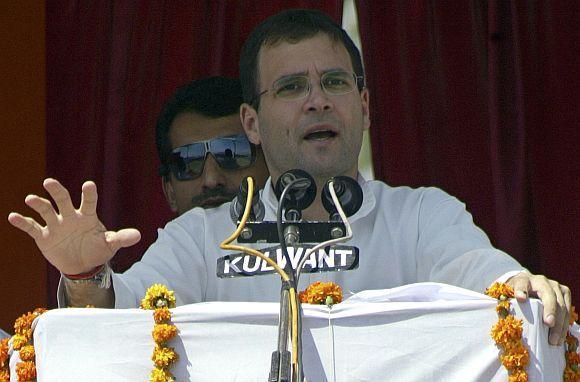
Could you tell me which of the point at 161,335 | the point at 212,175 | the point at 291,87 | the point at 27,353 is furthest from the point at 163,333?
the point at 212,175

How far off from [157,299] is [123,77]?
2.60 metres

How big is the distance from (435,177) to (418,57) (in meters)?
0.51

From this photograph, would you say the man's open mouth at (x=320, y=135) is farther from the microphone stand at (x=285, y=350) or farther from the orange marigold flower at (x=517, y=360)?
the orange marigold flower at (x=517, y=360)

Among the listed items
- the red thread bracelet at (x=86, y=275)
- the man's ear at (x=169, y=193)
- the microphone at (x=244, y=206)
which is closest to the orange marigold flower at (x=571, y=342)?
the microphone at (x=244, y=206)

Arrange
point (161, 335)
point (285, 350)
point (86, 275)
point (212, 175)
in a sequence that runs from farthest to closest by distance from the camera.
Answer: point (212, 175)
point (86, 275)
point (161, 335)
point (285, 350)

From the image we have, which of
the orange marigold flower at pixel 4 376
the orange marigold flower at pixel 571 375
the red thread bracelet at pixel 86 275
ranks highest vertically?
the red thread bracelet at pixel 86 275

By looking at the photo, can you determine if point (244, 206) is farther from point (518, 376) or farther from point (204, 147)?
point (204, 147)

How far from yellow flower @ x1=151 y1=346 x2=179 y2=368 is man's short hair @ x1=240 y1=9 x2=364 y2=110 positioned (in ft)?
5.00

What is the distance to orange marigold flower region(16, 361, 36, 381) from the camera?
302 cm

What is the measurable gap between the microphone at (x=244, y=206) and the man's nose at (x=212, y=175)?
1.64 meters

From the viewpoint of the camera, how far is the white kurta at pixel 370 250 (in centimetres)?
391

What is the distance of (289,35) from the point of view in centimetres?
429

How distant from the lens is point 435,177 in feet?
16.9

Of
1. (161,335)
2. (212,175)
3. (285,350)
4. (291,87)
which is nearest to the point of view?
(285,350)
